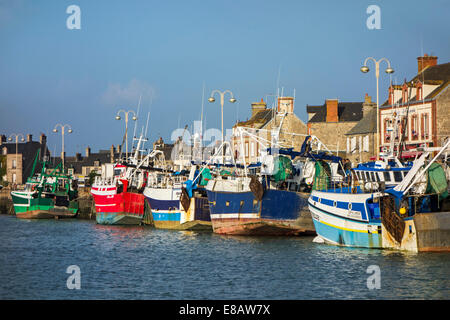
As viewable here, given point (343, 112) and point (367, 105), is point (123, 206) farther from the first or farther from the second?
point (343, 112)

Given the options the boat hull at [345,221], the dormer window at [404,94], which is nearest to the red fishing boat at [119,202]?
the dormer window at [404,94]

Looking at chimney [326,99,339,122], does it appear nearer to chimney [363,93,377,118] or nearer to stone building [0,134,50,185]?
chimney [363,93,377,118]

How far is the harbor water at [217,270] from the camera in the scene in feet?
91.2

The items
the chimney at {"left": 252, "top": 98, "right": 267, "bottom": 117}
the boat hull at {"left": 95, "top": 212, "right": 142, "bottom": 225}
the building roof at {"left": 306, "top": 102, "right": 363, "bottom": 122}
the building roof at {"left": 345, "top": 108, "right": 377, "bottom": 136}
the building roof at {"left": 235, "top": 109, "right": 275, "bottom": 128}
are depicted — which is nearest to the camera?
the boat hull at {"left": 95, "top": 212, "right": 142, "bottom": 225}

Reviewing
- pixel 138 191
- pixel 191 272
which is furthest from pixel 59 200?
pixel 191 272

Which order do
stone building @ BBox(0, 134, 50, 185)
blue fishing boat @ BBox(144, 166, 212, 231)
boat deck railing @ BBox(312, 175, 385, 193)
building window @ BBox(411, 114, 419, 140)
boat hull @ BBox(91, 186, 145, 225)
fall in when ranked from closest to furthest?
boat deck railing @ BBox(312, 175, 385, 193) < blue fishing boat @ BBox(144, 166, 212, 231) < building window @ BBox(411, 114, 419, 140) < boat hull @ BBox(91, 186, 145, 225) < stone building @ BBox(0, 134, 50, 185)

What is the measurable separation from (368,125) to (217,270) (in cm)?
4673

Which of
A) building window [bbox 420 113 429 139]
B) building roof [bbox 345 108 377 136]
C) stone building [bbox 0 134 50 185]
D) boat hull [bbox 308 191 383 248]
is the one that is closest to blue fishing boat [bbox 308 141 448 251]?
boat hull [bbox 308 191 383 248]

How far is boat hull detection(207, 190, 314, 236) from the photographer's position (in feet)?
157

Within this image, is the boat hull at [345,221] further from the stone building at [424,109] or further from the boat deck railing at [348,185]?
the stone building at [424,109]

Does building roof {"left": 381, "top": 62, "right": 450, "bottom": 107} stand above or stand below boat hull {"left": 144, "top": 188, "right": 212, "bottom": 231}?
above

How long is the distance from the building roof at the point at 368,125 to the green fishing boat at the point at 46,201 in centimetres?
3372

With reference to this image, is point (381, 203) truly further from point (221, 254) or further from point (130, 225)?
point (130, 225)

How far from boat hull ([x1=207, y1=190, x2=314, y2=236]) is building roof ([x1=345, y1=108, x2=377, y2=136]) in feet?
93.9
